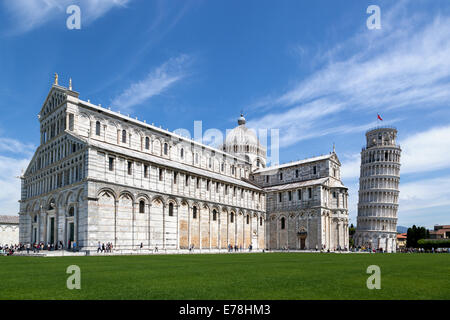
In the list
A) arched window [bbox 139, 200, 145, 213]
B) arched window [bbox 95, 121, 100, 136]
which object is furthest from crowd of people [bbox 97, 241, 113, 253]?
arched window [bbox 95, 121, 100, 136]

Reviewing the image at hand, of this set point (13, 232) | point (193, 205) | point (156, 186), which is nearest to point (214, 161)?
point (193, 205)

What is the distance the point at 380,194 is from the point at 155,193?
2773 inches

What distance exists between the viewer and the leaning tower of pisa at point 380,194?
97.1 m

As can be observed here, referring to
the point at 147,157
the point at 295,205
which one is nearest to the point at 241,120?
the point at 295,205

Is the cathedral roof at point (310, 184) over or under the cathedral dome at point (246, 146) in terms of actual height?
under

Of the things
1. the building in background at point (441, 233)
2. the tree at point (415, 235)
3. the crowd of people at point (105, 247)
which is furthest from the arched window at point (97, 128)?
the building in background at point (441, 233)

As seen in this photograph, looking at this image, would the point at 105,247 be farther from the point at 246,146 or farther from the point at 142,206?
the point at 246,146

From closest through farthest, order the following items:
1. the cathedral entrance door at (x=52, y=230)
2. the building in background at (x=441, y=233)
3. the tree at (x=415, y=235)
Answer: the cathedral entrance door at (x=52, y=230) < the tree at (x=415, y=235) < the building in background at (x=441, y=233)

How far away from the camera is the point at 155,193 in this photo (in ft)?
155

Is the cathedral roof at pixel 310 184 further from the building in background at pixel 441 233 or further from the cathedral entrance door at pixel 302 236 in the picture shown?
the building in background at pixel 441 233

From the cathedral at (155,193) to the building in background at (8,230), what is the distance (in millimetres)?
33406

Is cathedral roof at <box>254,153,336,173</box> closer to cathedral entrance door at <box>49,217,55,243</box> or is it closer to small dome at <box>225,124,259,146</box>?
small dome at <box>225,124,259,146</box>

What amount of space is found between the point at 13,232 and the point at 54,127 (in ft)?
152
